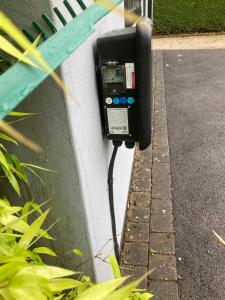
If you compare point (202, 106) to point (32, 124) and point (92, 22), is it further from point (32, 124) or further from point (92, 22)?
point (92, 22)

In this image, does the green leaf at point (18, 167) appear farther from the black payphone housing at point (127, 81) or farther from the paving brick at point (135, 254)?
the paving brick at point (135, 254)

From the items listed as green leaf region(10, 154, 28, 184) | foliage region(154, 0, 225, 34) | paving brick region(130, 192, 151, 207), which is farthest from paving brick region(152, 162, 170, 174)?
foliage region(154, 0, 225, 34)

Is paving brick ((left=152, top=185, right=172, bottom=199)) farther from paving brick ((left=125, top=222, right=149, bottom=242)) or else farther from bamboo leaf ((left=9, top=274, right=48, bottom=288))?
bamboo leaf ((left=9, top=274, right=48, bottom=288))

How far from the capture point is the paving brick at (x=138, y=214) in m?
3.22

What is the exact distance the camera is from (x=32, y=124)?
4.76 ft

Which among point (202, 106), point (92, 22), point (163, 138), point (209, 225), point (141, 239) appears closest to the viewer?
point (92, 22)

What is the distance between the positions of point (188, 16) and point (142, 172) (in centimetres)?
830

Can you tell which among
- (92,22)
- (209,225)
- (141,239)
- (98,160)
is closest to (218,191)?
(209,225)

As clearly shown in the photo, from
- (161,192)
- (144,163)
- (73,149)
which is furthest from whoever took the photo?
(144,163)

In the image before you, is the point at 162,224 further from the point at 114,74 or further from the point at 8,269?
the point at 8,269

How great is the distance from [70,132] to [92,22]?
562 millimetres

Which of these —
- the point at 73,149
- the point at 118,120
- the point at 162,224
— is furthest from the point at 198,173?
the point at 73,149

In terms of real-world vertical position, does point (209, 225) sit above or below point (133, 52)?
below

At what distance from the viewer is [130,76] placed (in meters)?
1.63
